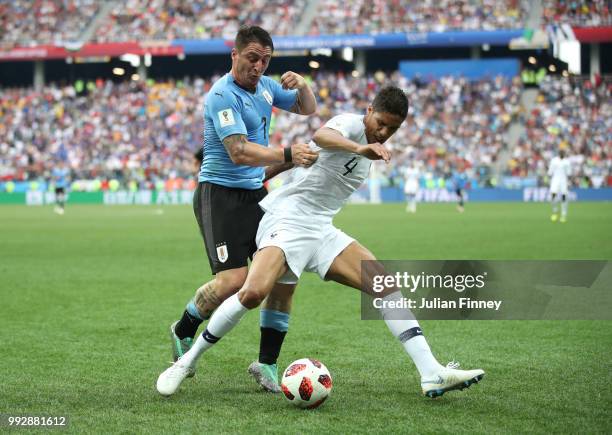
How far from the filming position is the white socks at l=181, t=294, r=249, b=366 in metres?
5.92

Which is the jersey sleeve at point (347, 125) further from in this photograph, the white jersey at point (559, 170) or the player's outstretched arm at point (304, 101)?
the white jersey at point (559, 170)

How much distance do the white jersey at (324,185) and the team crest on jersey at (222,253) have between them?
1.57 feet

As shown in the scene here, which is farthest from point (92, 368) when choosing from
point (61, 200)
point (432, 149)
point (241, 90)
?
point (432, 149)

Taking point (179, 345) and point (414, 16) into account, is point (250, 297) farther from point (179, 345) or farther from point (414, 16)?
point (414, 16)

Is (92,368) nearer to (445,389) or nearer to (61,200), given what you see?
(445,389)

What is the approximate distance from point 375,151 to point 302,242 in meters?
0.93

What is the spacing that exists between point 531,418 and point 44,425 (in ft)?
9.39

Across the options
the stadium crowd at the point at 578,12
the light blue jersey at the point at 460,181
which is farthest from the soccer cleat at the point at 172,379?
the stadium crowd at the point at 578,12

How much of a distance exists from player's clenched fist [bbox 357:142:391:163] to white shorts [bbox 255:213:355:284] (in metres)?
0.78

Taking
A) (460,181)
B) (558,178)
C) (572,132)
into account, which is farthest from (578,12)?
(558,178)

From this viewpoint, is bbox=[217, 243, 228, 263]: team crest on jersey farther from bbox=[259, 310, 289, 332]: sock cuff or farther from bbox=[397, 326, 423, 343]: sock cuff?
bbox=[397, 326, 423, 343]: sock cuff

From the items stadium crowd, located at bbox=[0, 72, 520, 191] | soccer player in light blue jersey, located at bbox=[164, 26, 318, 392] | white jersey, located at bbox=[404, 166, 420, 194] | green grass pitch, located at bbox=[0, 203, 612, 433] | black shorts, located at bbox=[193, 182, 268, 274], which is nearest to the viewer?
green grass pitch, located at bbox=[0, 203, 612, 433]

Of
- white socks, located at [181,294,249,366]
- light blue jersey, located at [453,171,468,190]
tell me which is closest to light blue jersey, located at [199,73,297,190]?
white socks, located at [181,294,249,366]

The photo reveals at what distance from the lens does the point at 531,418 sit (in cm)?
518
